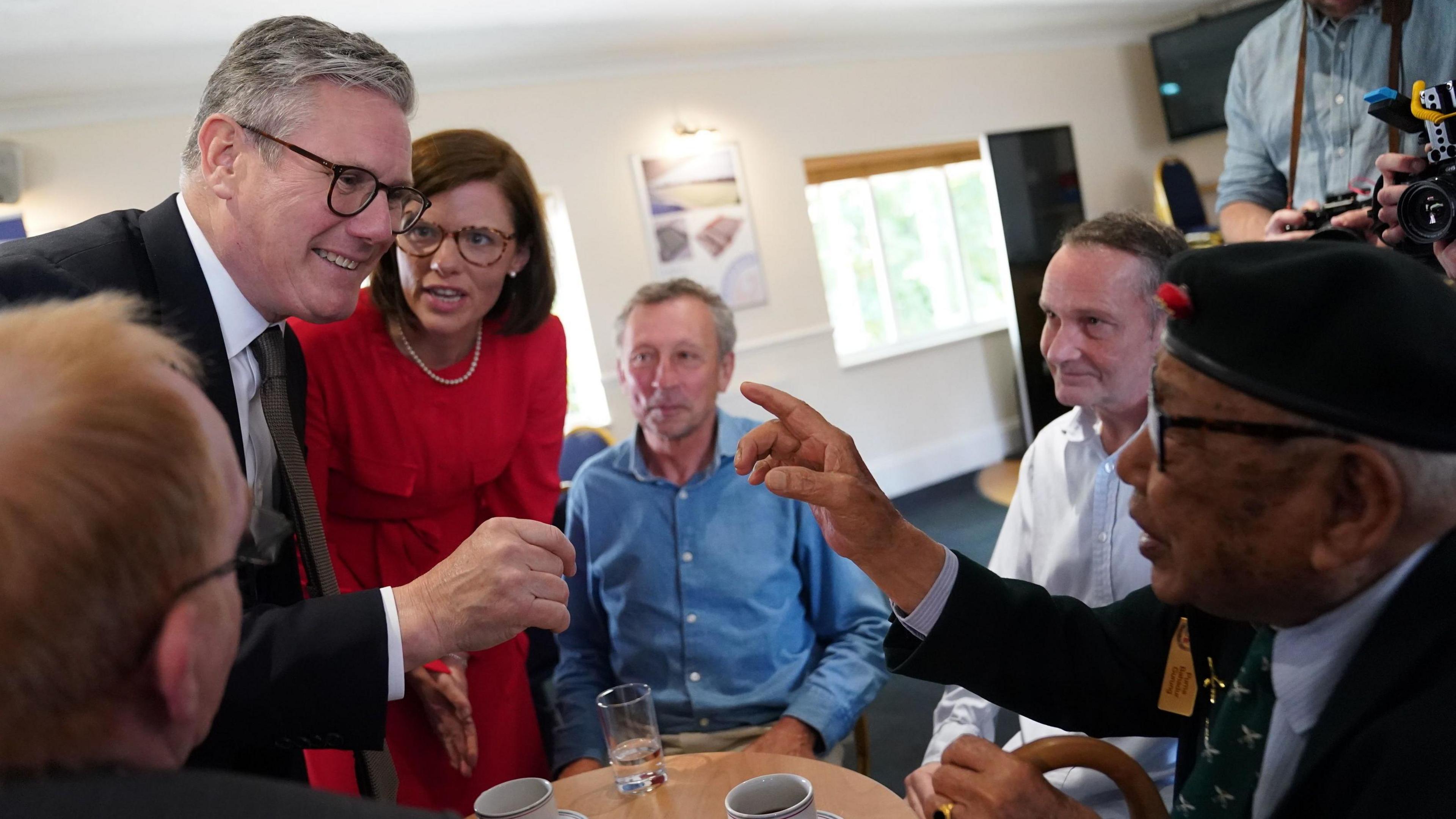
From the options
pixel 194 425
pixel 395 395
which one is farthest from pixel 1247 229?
pixel 194 425

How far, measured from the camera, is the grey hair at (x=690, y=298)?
8.44 feet

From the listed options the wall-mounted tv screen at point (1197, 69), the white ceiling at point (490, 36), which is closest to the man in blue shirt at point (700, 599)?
the white ceiling at point (490, 36)

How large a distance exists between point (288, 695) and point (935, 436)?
282 inches

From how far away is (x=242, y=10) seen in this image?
15.4 ft

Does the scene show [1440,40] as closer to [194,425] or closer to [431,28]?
[194,425]

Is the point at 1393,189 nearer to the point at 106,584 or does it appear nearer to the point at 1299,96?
the point at 1299,96

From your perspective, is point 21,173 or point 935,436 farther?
point 935,436

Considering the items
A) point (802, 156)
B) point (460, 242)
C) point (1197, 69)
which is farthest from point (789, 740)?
point (1197, 69)

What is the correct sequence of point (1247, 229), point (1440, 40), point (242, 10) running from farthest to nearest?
1. point (242, 10)
2. point (1247, 229)
3. point (1440, 40)

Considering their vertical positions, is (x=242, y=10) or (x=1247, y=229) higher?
(x=242, y=10)

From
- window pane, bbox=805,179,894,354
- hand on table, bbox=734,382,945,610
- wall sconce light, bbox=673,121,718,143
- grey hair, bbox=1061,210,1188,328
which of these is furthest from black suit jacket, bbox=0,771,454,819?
window pane, bbox=805,179,894,354

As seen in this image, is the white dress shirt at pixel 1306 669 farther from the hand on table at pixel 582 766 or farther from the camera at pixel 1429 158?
the hand on table at pixel 582 766

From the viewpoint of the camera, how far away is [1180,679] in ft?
4.26

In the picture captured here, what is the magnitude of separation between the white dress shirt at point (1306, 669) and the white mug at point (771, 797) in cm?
48
